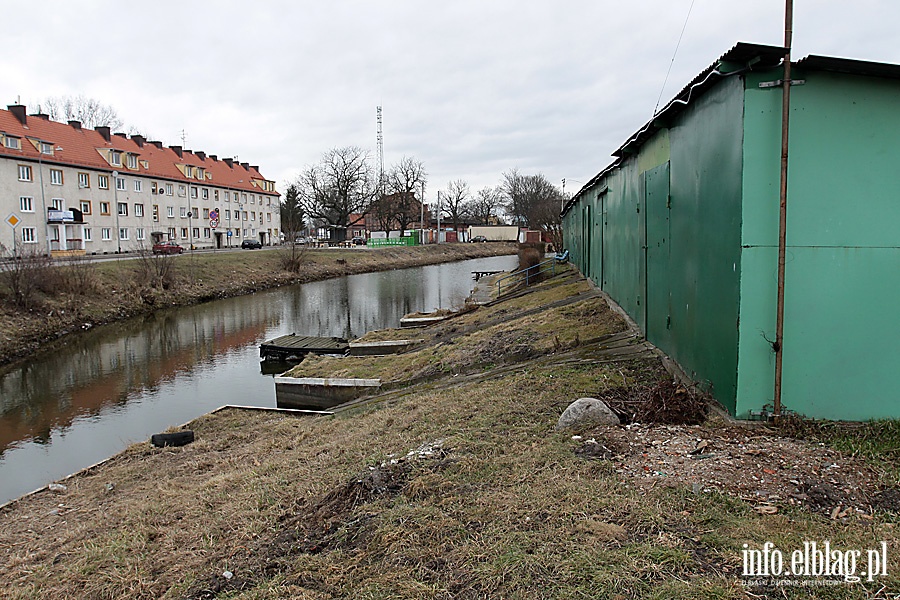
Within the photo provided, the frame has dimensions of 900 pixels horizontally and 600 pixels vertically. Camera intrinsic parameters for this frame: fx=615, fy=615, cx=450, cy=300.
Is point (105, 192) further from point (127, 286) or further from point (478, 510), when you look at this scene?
point (478, 510)

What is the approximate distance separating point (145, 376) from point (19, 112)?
35.9 m

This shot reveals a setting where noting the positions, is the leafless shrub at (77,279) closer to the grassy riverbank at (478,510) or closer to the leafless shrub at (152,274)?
the leafless shrub at (152,274)

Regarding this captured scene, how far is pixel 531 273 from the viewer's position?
27250mm

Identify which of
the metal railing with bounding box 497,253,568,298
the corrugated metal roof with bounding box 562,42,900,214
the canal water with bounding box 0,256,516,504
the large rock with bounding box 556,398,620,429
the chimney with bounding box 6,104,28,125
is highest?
the chimney with bounding box 6,104,28,125

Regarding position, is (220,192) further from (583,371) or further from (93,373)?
(583,371)

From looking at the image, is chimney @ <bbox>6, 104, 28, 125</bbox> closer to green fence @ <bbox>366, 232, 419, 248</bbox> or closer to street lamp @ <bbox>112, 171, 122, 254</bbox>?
street lamp @ <bbox>112, 171, 122, 254</bbox>

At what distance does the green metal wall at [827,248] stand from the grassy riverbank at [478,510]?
2.29 ft

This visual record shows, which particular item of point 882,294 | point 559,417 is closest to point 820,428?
point 882,294

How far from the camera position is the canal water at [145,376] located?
11453mm

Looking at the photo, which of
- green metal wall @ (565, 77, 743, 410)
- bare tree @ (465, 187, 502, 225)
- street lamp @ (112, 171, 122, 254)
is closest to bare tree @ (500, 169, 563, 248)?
bare tree @ (465, 187, 502, 225)

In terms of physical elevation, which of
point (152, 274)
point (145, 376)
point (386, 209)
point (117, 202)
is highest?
point (386, 209)

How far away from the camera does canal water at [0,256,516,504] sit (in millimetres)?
11453

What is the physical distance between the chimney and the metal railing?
115 feet

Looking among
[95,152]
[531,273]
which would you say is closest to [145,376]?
[531,273]
